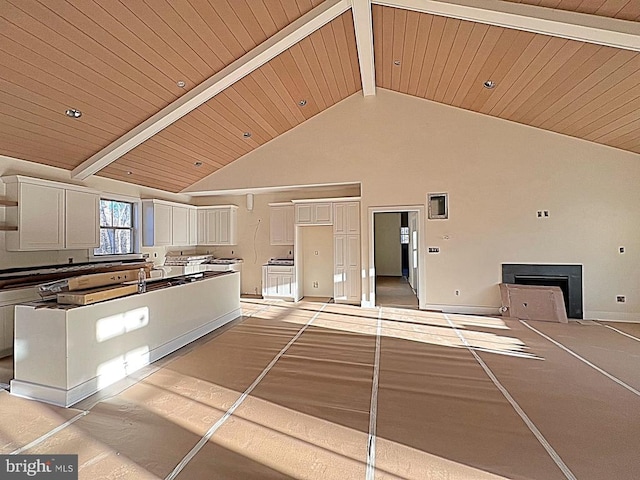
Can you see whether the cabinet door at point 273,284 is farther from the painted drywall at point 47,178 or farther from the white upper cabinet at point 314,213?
the painted drywall at point 47,178

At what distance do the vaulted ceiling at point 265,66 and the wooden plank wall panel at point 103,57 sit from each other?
0.01 m

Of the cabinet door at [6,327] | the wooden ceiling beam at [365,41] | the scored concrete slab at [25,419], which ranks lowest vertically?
the scored concrete slab at [25,419]

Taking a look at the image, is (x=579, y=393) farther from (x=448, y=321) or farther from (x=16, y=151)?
(x=16, y=151)

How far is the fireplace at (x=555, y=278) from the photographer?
5.66 meters

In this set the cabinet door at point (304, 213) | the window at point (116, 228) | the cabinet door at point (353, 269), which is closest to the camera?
the window at point (116, 228)

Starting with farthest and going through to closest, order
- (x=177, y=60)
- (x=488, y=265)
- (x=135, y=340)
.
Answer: (x=488, y=265) < (x=177, y=60) < (x=135, y=340)

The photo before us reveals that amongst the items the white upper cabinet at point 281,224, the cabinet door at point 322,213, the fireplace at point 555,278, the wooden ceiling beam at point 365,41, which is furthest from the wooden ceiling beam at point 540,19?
the white upper cabinet at point 281,224

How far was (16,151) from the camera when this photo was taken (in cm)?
445

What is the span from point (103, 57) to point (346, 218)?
15.6 feet

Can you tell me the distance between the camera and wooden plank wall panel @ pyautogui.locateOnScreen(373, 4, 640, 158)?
3.75 m

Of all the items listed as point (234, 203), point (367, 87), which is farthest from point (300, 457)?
point (234, 203)

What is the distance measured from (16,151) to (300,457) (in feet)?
17.8

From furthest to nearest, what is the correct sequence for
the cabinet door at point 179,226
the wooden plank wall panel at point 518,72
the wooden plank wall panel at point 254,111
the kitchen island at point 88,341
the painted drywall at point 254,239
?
1. the painted drywall at point 254,239
2. the cabinet door at point 179,226
3. the wooden plank wall panel at point 254,111
4. the wooden plank wall panel at point 518,72
5. the kitchen island at point 88,341

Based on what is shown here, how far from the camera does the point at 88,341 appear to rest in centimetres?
290
